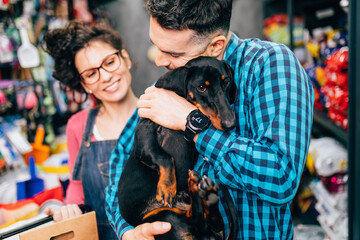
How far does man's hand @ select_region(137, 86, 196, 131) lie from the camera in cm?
87

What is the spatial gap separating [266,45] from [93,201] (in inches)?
45.4

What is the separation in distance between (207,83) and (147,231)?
488 millimetres

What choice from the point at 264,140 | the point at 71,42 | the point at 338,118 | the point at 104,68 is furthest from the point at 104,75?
the point at 338,118

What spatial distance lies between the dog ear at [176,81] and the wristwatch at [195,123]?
116 mm

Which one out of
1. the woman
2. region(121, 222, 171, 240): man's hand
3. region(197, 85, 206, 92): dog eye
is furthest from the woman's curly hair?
region(121, 222, 171, 240): man's hand

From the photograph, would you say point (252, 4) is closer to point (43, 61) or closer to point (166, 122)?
point (43, 61)

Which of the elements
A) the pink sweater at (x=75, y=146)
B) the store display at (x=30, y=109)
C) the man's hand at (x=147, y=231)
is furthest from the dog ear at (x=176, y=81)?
the store display at (x=30, y=109)

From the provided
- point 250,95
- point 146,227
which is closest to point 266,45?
point 250,95

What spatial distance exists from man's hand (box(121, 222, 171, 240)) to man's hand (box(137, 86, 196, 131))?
293 millimetres

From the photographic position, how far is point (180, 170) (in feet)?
3.09

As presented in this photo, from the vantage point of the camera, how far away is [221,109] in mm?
838

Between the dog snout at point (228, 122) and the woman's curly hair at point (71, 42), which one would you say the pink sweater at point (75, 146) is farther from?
the dog snout at point (228, 122)

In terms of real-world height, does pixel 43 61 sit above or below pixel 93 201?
above

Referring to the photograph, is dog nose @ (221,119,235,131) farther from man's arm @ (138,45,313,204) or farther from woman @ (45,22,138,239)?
woman @ (45,22,138,239)
